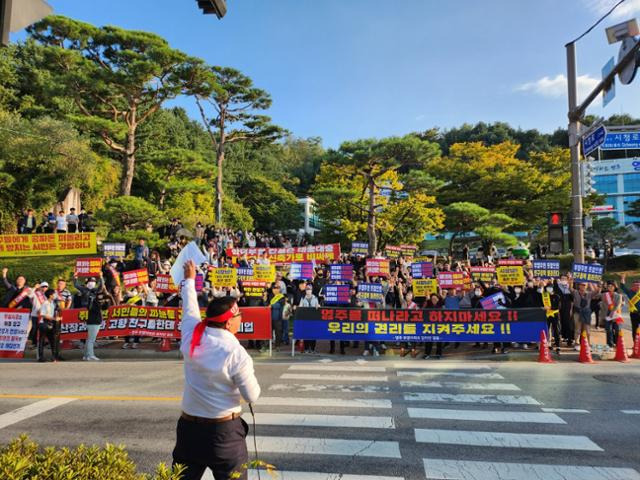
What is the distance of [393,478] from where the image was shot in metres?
4.62

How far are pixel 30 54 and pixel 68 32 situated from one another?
1453 cm

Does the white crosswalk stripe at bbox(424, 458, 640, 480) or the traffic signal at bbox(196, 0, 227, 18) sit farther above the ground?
the traffic signal at bbox(196, 0, 227, 18)

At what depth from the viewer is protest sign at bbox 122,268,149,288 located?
14391 millimetres

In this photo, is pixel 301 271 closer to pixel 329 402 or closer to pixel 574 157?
pixel 329 402

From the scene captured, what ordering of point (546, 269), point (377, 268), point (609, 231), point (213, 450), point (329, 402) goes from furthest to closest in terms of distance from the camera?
point (609, 231), point (377, 268), point (546, 269), point (329, 402), point (213, 450)

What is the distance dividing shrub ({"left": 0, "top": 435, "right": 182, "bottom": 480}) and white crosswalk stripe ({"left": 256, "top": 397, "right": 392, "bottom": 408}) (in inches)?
183

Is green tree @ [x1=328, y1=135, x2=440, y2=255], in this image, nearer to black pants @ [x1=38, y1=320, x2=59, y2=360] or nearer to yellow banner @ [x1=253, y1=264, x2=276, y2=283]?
yellow banner @ [x1=253, y1=264, x2=276, y2=283]

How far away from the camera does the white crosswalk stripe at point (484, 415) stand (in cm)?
651

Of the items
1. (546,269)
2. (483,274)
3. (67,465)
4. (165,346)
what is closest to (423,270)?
(483,274)

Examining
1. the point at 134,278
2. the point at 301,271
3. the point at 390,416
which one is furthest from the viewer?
the point at 301,271

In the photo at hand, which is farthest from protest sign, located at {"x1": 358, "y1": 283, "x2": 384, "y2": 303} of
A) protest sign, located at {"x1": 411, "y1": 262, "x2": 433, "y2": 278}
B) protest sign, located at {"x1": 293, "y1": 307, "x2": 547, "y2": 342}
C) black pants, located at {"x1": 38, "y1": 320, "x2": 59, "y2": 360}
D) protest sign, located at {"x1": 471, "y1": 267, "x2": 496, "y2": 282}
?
black pants, located at {"x1": 38, "y1": 320, "x2": 59, "y2": 360}

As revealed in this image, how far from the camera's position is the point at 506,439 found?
227 inches

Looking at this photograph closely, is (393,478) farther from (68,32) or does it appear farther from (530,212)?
(530,212)

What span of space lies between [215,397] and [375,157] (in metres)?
28.3
